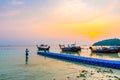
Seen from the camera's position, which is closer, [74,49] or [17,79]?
[17,79]

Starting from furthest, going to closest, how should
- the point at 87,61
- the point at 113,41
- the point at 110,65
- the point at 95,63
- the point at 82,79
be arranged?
the point at 113,41 → the point at 87,61 → the point at 95,63 → the point at 110,65 → the point at 82,79

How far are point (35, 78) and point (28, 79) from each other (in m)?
0.86

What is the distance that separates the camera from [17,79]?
69.4 ft

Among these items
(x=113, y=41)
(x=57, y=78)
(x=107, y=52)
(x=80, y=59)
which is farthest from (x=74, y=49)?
(x=57, y=78)

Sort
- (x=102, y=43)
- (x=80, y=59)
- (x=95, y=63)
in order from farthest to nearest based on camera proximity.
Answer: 1. (x=102, y=43)
2. (x=80, y=59)
3. (x=95, y=63)

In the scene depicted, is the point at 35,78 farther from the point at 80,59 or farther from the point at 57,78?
the point at 80,59

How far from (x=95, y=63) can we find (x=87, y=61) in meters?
2.65

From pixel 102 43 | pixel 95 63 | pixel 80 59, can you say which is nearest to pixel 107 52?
pixel 80 59

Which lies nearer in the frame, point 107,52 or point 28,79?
point 28,79

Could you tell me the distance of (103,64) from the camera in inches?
1245

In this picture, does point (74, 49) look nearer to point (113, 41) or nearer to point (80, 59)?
point (113, 41)

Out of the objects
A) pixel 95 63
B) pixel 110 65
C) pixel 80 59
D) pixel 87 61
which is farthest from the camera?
pixel 80 59

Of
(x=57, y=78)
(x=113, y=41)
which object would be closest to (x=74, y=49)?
(x=113, y=41)

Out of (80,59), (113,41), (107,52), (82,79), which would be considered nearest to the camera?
(82,79)
